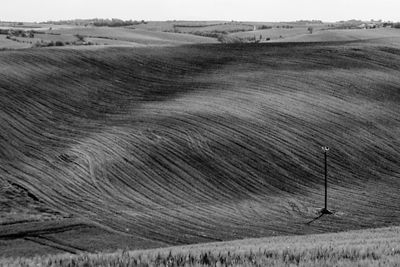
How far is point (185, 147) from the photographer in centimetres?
4269

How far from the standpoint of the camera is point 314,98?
2116 inches

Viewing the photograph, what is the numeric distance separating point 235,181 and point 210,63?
24.1 metres

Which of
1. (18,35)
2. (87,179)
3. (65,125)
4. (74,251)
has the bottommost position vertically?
(74,251)

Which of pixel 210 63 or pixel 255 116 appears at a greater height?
pixel 210 63

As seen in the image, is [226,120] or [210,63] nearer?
[226,120]

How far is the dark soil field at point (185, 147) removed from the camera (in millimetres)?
34469

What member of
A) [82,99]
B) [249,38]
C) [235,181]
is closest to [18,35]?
[249,38]

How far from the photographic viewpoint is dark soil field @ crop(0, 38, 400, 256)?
34.5 metres

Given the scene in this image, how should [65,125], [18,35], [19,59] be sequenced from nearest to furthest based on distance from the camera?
1. [65,125]
2. [19,59]
3. [18,35]

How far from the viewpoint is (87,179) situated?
3791 cm

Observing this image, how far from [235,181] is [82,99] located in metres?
14.8

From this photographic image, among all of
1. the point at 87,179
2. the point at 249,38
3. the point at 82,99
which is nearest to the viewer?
the point at 87,179

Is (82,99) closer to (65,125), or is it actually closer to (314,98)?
(65,125)

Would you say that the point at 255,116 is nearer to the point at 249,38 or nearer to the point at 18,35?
the point at 18,35
